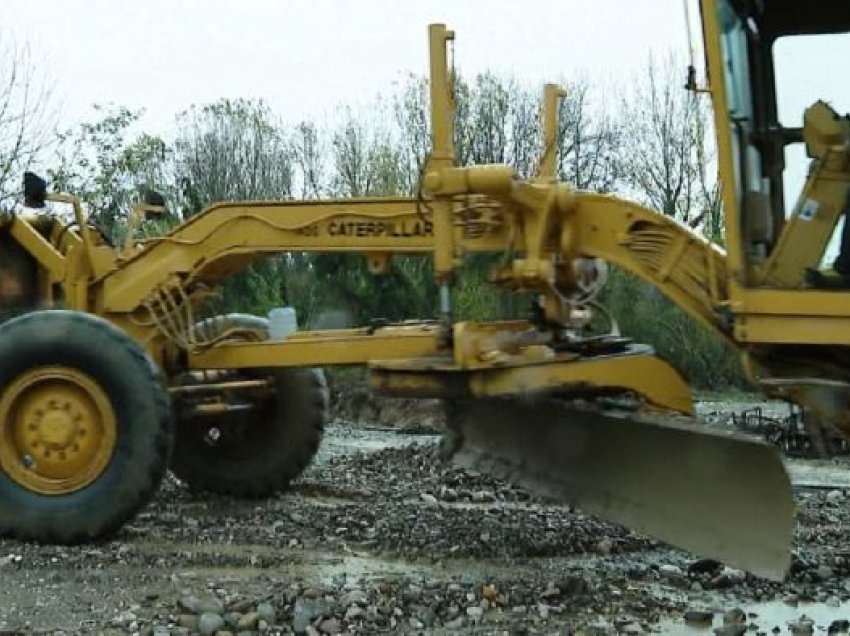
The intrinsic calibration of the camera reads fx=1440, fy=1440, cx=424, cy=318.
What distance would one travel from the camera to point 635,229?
21.1 ft

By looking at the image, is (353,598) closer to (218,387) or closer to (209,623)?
(209,623)

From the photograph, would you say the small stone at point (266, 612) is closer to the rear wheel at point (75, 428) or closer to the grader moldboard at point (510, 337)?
the grader moldboard at point (510, 337)

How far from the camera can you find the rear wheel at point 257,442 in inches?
347

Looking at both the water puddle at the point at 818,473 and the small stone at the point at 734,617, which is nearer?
the small stone at the point at 734,617

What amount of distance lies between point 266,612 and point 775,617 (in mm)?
2098

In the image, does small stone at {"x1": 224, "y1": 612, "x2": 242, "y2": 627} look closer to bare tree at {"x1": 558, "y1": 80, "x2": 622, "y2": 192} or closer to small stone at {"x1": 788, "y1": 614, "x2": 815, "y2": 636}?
small stone at {"x1": 788, "y1": 614, "x2": 815, "y2": 636}

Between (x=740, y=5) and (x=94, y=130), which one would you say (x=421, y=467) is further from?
A: (x=94, y=130)

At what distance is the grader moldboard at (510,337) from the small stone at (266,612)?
1230 millimetres

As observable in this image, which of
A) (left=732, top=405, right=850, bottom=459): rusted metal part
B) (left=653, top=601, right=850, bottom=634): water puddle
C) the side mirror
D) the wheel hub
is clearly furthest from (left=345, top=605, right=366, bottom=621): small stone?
the side mirror

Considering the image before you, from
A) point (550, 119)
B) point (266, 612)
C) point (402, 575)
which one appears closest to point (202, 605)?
point (266, 612)

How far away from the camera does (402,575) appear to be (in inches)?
260

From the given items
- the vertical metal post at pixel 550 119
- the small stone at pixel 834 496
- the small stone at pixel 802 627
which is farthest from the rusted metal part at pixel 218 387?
the small stone at pixel 802 627

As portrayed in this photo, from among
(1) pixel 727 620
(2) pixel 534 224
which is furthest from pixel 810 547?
(2) pixel 534 224

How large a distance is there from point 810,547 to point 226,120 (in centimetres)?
3121
